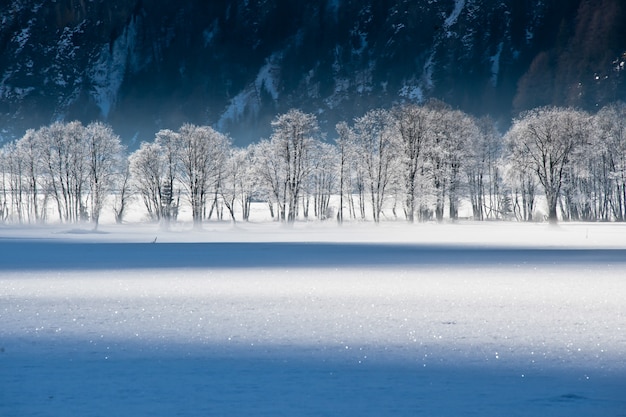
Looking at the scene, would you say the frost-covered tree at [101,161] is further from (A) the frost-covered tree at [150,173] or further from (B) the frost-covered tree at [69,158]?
(A) the frost-covered tree at [150,173]

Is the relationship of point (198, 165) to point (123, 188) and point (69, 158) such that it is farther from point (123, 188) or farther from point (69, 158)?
point (69, 158)

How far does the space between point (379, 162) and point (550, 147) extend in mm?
20113

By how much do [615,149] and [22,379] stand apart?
9449cm

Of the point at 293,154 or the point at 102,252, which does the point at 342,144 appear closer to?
the point at 293,154

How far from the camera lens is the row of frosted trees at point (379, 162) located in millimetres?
82062

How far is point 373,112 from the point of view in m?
92.6

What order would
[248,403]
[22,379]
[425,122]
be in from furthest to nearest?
[425,122], [22,379], [248,403]

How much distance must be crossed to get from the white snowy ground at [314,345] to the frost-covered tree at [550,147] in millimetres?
55083

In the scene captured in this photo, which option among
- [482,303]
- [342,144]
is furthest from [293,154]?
[482,303]

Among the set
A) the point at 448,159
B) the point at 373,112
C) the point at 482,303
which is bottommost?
the point at 482,303

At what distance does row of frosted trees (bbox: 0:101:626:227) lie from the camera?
82.1m

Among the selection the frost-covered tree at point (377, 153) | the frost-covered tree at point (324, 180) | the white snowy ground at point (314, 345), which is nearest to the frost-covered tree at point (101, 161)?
the frost-covered tree at point (324, 180)

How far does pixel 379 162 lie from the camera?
89.6m

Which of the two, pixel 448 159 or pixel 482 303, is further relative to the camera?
pixel 448 159
